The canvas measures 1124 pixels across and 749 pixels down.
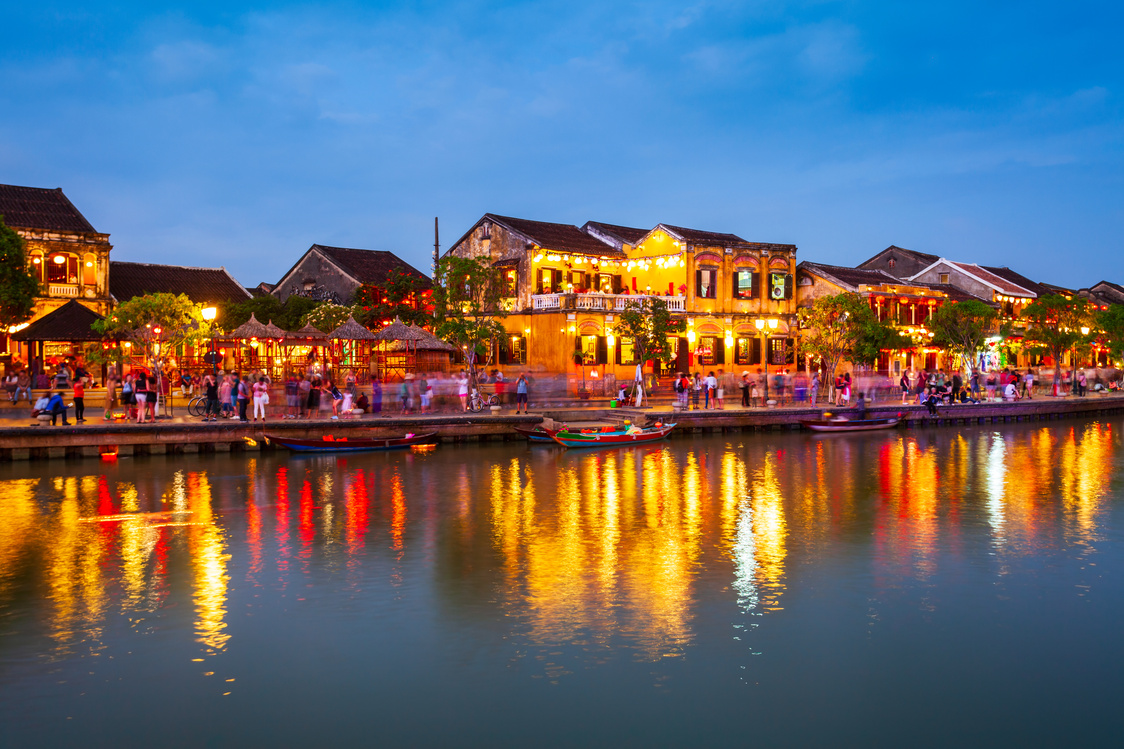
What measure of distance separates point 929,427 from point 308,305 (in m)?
35.8

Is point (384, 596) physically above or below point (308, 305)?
below

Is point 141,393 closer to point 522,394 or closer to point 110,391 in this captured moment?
point 110,391

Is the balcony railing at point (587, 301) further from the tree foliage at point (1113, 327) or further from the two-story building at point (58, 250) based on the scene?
the tree foliage at point (1113, 327)

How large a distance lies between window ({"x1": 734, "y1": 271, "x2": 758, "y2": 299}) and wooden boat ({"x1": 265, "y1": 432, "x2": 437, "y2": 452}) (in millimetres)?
23936

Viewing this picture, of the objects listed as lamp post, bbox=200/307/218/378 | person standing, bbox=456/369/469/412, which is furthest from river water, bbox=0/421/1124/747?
person standing, bbox=456/369/469/412

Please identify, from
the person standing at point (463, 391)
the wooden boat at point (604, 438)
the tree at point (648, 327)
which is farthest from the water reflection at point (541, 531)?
the tree at point (648, 327)

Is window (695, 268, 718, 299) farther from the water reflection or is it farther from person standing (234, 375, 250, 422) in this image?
person standing (234, 375, 250, 422)

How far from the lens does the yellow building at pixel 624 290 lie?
146 feet

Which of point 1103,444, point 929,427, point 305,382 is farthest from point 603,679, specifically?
point 929,427

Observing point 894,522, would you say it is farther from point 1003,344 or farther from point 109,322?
point 1003,344

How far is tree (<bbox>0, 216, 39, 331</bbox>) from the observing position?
1511 inches

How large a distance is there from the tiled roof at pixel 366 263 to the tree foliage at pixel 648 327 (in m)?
19.0

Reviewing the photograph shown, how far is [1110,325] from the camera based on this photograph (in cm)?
5994

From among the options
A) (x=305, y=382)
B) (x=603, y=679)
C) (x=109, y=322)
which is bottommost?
(x=603, y=679)
